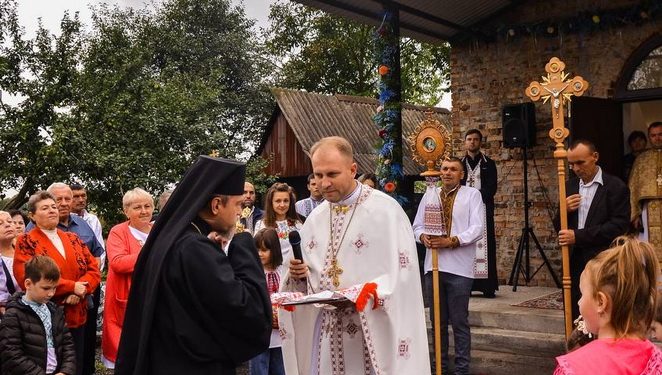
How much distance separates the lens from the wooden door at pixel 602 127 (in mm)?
10141

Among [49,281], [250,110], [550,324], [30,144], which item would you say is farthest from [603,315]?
[250,110]

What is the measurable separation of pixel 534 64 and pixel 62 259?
7.84 m

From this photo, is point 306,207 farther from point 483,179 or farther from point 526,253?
point 526,253

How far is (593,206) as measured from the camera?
282 inches

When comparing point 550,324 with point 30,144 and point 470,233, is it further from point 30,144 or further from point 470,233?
point 30,144

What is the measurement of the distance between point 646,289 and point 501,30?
32.5ft

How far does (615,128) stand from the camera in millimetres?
10844

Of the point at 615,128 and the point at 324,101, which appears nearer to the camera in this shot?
the point at 615,128

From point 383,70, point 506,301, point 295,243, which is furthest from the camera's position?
point 383,70

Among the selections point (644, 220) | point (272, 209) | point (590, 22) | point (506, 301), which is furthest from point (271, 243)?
point (590, 22)

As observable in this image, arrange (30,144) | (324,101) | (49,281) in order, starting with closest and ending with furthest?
(49,281) → (30,144) → (324,101)

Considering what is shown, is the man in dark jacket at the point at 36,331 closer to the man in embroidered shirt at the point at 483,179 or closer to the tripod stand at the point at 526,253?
the man in embroidered shirt at the point at 483,179

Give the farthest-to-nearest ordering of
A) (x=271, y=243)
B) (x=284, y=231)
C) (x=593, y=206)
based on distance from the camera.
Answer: (x=284, y=231) < (x=593, y=206) < (x=271, y=243)

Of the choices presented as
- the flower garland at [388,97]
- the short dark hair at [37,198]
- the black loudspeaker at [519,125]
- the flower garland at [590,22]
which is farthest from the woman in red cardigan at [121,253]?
the flower garland at [590,22]
